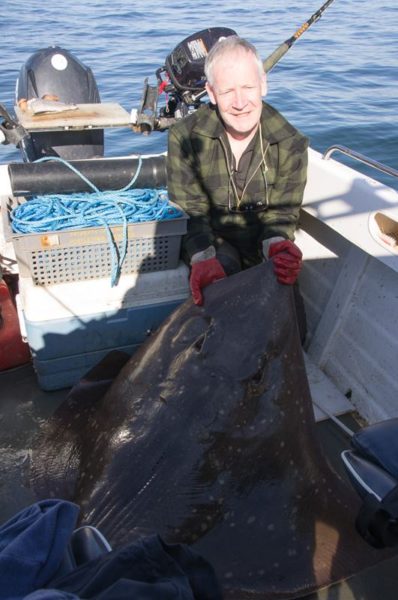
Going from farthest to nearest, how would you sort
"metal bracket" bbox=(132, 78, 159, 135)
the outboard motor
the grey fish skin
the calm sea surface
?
the calm sea surface, the outboard motor, "metal bracket" bbox=(132, 78, 159, 135), the grey fish skin

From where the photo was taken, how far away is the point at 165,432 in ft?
6.87

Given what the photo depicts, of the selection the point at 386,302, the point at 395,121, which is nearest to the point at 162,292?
the point at 386,302

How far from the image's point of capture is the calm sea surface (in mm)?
10125

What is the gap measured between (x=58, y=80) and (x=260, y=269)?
4058mm

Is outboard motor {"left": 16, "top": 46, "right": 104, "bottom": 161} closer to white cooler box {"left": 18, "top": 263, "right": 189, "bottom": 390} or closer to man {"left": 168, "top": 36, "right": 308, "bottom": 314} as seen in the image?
man {"left": 168, "top": 36, "right": 308, "bottom": 314}

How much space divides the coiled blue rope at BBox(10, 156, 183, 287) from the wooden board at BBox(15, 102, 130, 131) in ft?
2.49

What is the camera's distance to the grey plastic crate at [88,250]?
297cm

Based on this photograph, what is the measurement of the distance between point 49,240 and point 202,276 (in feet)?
3.43

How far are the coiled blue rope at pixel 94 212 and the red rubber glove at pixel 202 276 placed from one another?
738 mm

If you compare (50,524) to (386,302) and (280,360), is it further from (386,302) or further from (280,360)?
(386,302)

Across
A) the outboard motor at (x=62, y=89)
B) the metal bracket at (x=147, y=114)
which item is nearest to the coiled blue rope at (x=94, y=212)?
the metal bracket at (x=147, y=114)

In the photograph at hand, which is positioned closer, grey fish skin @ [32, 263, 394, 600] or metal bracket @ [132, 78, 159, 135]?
grey fish skin @ [32, 263, 394, 600]

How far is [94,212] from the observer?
318 centimetres

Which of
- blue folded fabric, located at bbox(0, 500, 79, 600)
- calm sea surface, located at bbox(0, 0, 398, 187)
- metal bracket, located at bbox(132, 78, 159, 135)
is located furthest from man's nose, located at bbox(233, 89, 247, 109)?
calm sea surface, located at bbox(0, 0, 398, 187)
